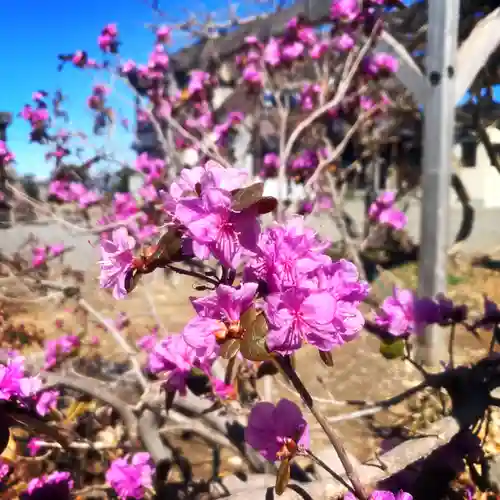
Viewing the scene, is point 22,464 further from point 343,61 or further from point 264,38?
point 264,38

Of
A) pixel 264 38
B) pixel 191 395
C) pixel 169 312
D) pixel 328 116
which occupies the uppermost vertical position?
pixel 264 38

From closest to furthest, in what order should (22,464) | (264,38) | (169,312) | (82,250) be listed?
1. (22,464)
2. (264,38)
3. (169,312)
4. (82,250)

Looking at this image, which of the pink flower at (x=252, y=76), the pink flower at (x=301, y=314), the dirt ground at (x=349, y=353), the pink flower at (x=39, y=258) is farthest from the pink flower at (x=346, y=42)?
the pink flower at (x=301, y=314)

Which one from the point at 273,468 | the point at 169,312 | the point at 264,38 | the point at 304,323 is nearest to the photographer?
the point at 304,323

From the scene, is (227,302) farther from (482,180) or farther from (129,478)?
(482,180)

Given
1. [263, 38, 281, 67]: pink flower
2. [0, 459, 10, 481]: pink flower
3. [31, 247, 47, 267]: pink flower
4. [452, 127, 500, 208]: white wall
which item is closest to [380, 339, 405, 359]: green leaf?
[0, 459, 10, 481]: pink flower

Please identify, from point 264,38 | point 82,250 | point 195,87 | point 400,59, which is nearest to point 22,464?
point 195,87
